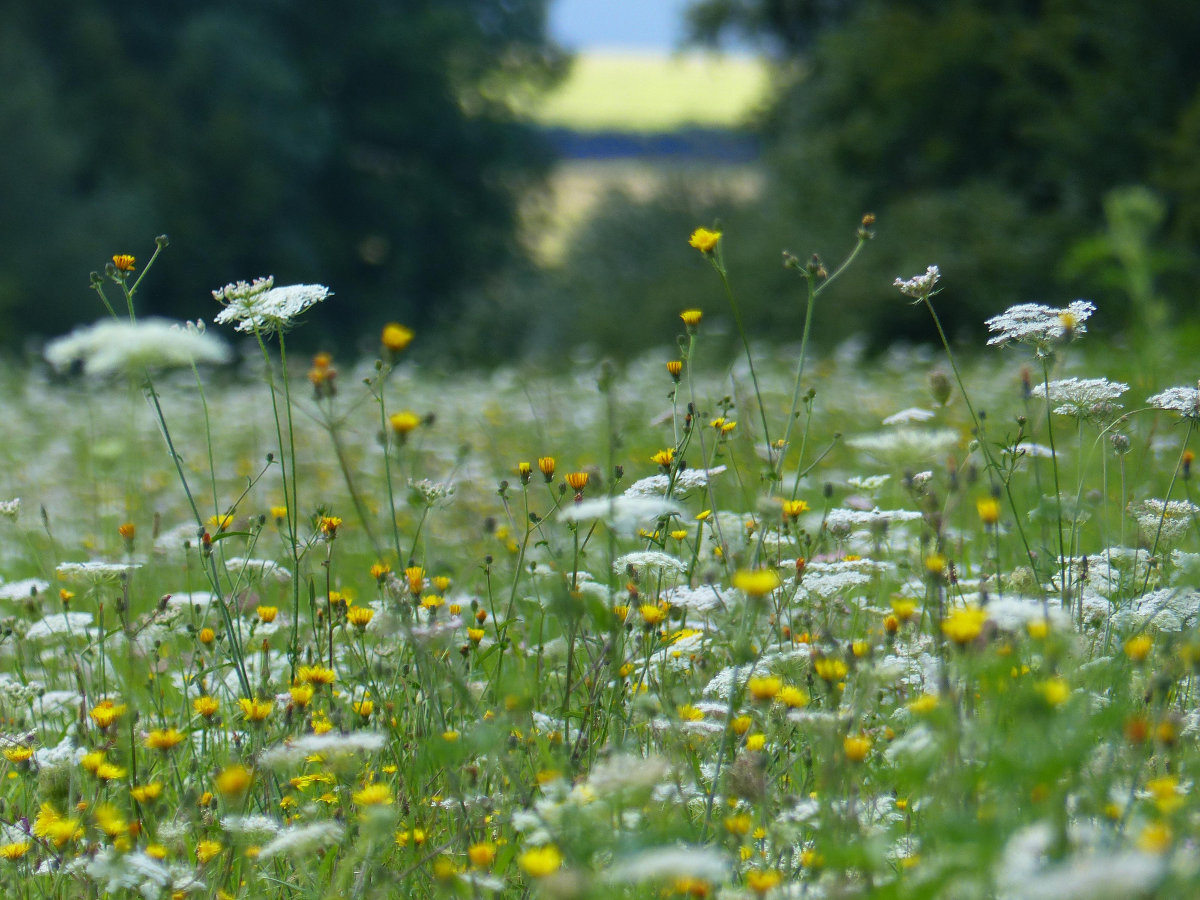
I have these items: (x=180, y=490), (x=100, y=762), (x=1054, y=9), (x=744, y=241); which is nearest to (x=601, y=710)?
(x=100, y=762)

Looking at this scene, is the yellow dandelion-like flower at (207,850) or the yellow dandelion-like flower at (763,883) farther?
the yellow dandelion-like flower at (207,850)

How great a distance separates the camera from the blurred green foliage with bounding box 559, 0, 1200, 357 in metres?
14.0

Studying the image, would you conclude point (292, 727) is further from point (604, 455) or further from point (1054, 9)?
point (1054, 9)

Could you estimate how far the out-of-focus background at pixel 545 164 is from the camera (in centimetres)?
1439

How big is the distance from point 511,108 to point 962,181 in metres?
15.1

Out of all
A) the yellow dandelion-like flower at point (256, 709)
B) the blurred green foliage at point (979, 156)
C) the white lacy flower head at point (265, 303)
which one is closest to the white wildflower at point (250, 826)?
the yellow dandelion-like flower at point (256, 709)

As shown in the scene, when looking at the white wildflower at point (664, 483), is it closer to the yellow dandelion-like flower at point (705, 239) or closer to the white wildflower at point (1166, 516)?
the yellow dandelion-like flower at point (705, 239)

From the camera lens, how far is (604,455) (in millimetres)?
6324

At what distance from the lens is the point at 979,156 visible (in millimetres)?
16047

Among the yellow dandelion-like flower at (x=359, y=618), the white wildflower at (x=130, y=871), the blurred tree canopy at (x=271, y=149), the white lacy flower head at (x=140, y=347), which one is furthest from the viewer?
the blurred tree canopy at (x=271, y=149)

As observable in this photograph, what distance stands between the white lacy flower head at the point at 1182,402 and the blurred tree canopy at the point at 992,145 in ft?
36.9

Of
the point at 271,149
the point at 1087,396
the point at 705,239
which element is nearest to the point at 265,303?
the point at 705,239

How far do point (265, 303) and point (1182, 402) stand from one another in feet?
5.65

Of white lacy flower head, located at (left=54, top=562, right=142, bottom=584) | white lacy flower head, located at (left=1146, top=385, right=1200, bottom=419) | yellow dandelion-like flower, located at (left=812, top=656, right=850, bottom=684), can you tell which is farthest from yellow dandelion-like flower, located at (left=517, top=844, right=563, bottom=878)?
white lacy flower head, located at (left=1146, top=385, right=1200, bottom=419)
